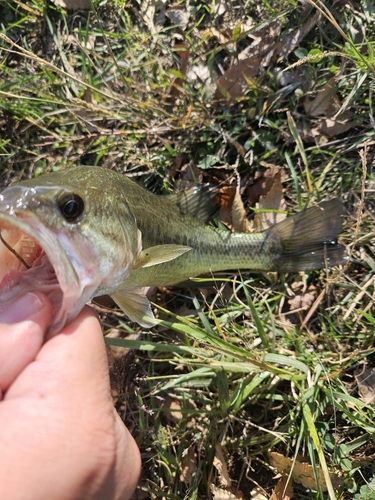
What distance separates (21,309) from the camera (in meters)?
2.03

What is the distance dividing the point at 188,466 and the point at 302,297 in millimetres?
1541

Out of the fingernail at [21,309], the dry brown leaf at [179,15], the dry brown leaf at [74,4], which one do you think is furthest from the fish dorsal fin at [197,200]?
the dry brown leaf at [74,4]

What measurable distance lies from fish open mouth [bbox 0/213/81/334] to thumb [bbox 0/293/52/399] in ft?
0.24

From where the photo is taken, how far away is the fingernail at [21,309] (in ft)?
6.63

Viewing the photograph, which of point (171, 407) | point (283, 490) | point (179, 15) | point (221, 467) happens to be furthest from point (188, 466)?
point (179, 15)

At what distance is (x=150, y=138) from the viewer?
3908mm

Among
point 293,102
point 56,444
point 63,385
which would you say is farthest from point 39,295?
point 293,102

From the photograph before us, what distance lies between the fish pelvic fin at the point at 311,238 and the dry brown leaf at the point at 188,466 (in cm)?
153

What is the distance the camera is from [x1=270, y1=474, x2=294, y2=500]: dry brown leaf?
122 inches

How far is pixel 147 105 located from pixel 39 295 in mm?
2205

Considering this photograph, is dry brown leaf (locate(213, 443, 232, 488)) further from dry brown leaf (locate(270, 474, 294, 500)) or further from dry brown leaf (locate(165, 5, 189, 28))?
dry brown leaf (locate(165, 5, 189, 28))

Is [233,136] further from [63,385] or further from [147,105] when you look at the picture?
[63,385]

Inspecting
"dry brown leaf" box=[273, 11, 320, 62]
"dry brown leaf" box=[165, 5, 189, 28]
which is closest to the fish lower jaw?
"dry brown leaf" box=[273, 11, 320, 62]

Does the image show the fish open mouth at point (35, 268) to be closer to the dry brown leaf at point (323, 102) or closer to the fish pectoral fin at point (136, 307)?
the fish pectoral fin at point (136, 307)
